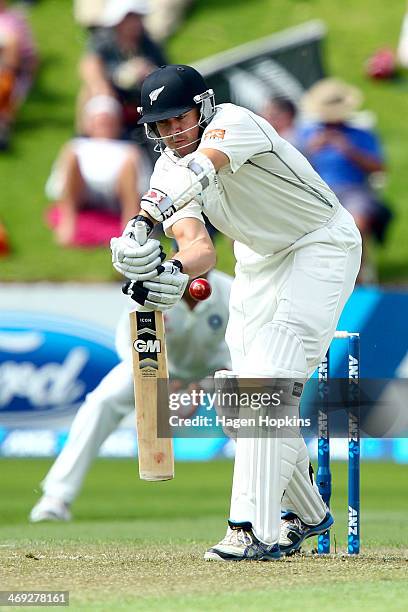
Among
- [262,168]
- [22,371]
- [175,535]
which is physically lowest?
[175,535]

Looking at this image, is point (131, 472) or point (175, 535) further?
point (131, 472)

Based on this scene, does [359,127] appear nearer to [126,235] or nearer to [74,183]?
[74,183]

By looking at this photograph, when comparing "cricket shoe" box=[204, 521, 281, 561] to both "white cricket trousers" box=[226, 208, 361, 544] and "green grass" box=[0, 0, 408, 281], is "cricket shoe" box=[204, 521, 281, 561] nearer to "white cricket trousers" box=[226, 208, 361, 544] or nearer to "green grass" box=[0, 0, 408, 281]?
"white cricket trousers" box=[226, 208, 361, 544]

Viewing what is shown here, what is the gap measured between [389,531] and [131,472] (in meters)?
4.02

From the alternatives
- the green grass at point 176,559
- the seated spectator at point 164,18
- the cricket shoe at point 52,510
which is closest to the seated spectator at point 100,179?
the seated spectator at point 164,18

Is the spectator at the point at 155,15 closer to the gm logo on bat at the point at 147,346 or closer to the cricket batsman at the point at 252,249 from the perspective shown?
the cricket batsman at the point at 252,249

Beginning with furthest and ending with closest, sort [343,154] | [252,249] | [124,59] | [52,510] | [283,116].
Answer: [124,59], [283,116], [343,154], [52,510], [252,249]

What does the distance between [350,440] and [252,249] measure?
0.87 m

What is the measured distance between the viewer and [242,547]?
178 inches

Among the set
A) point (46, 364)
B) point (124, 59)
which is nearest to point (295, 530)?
point (46, 364)

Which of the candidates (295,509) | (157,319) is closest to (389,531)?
(295,509)

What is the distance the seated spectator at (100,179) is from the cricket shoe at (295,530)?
24.2 ft

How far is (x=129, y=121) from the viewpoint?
12.7 m

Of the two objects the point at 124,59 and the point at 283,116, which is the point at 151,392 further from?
the point at 124,59
